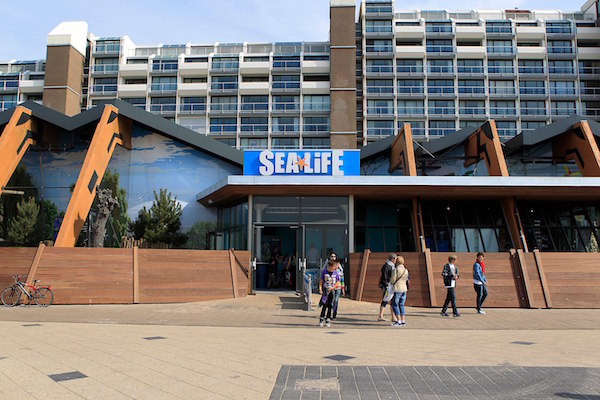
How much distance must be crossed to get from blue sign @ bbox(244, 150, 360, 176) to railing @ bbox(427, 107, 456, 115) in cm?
4217

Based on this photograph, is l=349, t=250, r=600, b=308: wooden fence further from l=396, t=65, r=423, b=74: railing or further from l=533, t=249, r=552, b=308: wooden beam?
l=396, t=65, r=423, b=74: railing

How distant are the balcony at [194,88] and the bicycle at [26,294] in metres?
49.0

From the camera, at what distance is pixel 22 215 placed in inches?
924

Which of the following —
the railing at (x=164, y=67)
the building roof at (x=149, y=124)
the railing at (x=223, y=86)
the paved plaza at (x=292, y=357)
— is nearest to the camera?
the paved plaza at (x=292, y=357)

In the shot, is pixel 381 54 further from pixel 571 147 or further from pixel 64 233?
pixel 64 233

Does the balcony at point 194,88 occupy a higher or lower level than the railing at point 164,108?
higher

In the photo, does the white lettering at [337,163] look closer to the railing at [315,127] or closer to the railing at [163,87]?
the railing at [315,127]

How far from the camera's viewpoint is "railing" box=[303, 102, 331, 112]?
58500 millimetres

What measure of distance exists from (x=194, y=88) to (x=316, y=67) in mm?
14798

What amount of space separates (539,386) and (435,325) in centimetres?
559

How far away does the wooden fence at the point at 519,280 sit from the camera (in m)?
14.3

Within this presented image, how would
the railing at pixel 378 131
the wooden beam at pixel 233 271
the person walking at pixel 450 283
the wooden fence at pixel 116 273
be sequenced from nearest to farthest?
the person walking at pixel 450 283 < the wooden fence at pixel 116 273 < the wooden beam at pixel 233 271 < the railing at pixel 378 131

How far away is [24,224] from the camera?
76.8 feet

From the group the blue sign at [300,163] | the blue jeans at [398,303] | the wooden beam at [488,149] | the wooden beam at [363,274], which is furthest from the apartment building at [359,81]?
the blue jeans at [398,303]
